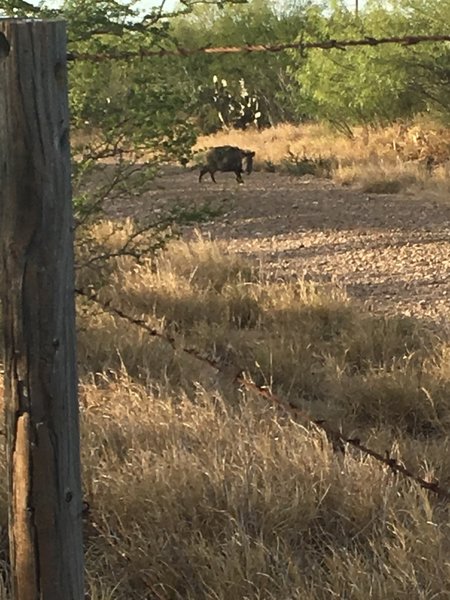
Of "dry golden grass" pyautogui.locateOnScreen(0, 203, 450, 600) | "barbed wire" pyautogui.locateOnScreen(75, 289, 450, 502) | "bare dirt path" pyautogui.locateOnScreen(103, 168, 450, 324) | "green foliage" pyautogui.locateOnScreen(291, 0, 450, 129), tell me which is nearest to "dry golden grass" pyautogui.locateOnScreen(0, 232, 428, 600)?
"dry golden grass" pyautogui.locateOnScreen(0, 203, 450, 600)

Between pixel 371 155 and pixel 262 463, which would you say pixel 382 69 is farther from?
pixel 262 463

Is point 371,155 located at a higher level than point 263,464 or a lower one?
lower

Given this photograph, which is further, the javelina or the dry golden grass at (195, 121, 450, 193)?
the javelina

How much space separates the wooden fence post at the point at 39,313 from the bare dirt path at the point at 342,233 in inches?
179

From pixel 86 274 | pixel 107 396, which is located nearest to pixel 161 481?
pixel 107 396

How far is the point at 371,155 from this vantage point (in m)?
21.1

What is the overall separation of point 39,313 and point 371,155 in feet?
63.5

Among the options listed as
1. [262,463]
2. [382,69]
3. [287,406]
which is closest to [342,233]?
[382,69]

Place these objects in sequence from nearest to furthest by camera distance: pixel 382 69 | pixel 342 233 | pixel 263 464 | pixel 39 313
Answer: pixel 39 313 → pixel 263 464 → pixel 342 233 → pixel 382 69

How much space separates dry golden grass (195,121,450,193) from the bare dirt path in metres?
0.48

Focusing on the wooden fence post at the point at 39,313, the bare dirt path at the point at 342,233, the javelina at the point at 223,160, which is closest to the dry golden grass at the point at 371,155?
the bare dirt path at the point at 342,233

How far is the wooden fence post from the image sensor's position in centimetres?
219

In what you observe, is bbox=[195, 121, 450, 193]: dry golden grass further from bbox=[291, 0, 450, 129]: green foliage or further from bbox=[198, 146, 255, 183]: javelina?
bbox=[198, 146, 255, 183]: javelina

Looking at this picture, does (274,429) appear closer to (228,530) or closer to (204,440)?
(204,440)
